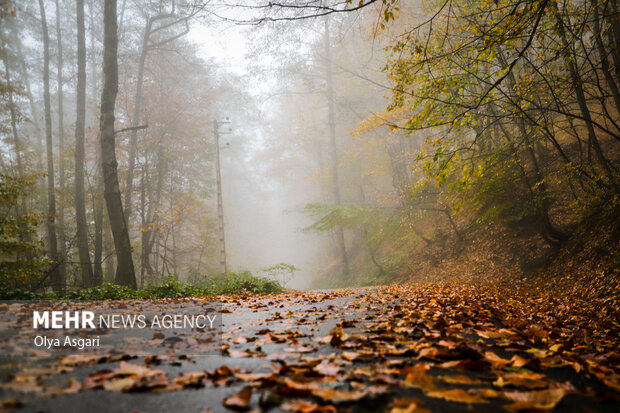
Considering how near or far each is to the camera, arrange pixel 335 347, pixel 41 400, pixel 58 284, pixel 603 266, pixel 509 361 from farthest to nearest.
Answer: pixel 58 284, pixel 603 266, pixel 335 347, pixel 509 361, pixel 41 400

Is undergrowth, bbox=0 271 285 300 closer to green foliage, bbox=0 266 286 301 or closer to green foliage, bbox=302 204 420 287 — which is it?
green foliage, bbox=0 266 286 301

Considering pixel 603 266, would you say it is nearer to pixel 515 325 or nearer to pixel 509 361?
pixel 515 325

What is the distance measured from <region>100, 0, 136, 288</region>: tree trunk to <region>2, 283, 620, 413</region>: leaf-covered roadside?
700 centimetres

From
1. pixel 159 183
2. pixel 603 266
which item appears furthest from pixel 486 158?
pixel 159 183

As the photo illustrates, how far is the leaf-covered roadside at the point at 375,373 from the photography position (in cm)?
123

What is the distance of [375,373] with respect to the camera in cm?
153

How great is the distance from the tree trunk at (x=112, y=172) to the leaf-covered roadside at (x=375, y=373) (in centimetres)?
700

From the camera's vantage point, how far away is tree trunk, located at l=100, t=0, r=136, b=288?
8.23 m

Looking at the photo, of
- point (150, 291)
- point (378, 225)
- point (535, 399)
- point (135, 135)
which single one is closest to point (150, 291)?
point (150, 291)

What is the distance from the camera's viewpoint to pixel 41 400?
4.04 ft

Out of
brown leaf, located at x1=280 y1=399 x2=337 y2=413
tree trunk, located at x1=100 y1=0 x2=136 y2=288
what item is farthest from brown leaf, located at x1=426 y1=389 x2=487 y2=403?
tree trunk, located at x1=100 y1=0 x2=136 y2=288

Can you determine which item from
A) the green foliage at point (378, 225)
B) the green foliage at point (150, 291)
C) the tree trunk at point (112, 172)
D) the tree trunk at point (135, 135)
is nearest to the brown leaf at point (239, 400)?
the green foliage at point (150, 291)

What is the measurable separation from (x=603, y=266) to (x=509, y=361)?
5.74 m

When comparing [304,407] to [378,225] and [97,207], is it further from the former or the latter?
[97,207]
